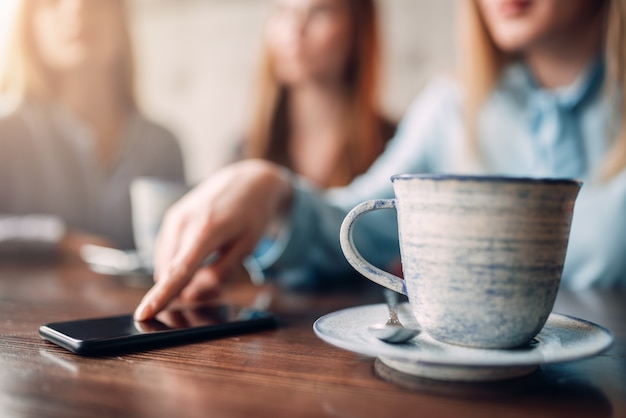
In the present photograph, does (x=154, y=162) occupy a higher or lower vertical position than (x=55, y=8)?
lower

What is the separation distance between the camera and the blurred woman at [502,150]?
0.61 m

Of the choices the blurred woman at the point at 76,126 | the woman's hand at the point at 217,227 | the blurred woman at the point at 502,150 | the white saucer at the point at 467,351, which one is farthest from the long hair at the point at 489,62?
the blurred woman at the point at 76,126

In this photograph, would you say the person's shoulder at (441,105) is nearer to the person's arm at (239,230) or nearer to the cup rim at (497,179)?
the person's arm at (239,230)

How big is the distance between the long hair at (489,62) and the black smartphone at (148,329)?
71 cm

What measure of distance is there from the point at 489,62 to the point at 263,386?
92cm

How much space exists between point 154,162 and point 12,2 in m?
0.76

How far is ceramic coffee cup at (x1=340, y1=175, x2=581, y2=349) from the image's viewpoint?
0.29 metres

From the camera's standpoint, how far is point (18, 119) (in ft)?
5.91

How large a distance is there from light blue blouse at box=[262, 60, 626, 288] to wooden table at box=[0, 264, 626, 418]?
1.25ft

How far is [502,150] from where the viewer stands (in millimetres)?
1047

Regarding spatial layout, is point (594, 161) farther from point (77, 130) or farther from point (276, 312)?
point (77, 130)

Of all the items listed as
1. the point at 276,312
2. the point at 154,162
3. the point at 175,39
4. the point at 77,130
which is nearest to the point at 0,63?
the point at 77,130

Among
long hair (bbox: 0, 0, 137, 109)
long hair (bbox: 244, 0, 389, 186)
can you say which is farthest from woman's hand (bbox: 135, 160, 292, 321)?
long hair (bbox: 0, 0, 137, 109)

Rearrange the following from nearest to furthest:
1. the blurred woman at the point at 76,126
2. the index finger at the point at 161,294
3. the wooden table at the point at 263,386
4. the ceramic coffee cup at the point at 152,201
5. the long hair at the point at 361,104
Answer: the wooden table at the point at 263,386
the index finger at the point at 161,294
the ceramic coffee cup at the point at 152,201
the long hair at the point at 361,104
the blurred woman at the point at 76,126
